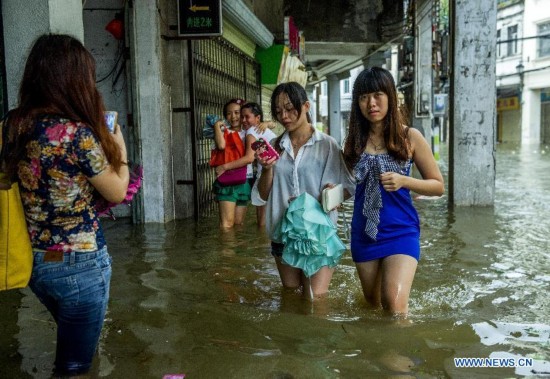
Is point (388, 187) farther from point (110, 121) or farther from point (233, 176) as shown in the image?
point (233, 176)

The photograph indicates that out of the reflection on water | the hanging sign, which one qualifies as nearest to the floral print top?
the reflection on water

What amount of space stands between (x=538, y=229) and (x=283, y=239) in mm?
5211

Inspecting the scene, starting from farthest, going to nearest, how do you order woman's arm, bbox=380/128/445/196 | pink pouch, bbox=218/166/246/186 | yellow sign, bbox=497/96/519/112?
yellow sign, bbox=497/96/519/112 → pink pouch, bbox=218/166/246/186 → woman's arm, bbox=380/128/445/196

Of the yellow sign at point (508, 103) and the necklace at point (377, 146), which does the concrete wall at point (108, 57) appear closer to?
the necklace at point (377, 146)

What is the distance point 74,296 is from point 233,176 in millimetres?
4985

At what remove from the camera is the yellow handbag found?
2482 millimetres

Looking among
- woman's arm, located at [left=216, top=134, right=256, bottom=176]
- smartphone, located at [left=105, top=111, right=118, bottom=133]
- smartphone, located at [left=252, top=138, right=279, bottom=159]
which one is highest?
smartphone, located at [left=105, top=111, right=118, bottom=133]

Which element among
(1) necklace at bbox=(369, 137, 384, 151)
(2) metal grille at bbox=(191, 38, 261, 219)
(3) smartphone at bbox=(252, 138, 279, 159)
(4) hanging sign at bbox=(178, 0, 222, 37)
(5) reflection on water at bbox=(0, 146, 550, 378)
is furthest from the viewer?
(2) metal grille at bbox=(191, 38, 261, 219)

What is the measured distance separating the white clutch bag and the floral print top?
184 centimetres

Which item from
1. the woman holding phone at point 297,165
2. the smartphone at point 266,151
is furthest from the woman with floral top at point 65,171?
the woman holding phone at point 297,165

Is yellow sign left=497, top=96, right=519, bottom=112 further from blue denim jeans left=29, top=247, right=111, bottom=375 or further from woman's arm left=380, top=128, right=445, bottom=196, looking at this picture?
blue denim jeans left=29, top=247, right=111, bottom=375

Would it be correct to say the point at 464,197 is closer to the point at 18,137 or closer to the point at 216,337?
the point at 216,337

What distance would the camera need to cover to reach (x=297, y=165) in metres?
4.31

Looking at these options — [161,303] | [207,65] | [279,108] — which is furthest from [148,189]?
[279,108]
